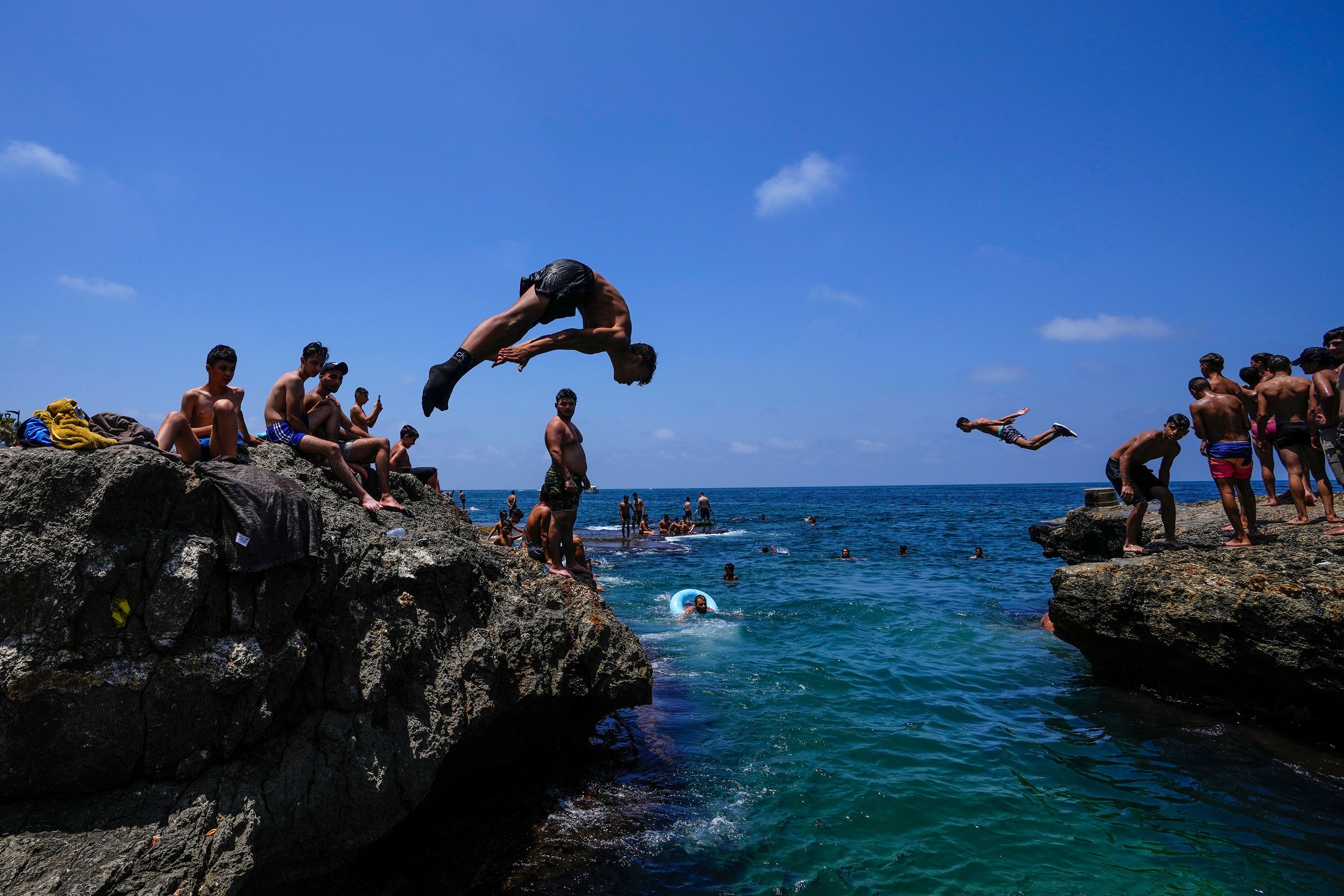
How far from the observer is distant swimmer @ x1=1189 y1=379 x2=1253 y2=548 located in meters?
9.30

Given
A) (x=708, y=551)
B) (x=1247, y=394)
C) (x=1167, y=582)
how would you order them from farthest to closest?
(x=708, y=551)
(x=1247, y=394)
(x=1167, y=582)

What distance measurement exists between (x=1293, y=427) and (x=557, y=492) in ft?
33.5

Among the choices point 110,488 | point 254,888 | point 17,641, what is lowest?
point 254,888

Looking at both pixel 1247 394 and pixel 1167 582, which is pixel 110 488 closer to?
pixel 1167 582

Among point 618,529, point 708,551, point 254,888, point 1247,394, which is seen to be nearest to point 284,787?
point 254,888

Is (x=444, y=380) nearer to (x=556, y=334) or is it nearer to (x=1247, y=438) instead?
(x=556, y=334)

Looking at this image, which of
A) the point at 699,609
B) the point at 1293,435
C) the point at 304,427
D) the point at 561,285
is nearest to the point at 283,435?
the point at 304,427

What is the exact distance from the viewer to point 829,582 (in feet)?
73.5

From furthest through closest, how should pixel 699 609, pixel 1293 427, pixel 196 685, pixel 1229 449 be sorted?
pixel 699 609 < pixel 1293 427 < pixel 1229 449 < pixel 196 685

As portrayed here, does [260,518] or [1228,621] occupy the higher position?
[260,518]

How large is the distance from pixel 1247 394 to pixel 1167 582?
444 centimetres

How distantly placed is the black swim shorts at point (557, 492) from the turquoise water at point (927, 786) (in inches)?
111

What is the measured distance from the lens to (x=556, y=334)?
5230mm

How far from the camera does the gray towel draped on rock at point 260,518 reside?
4250 millimetres
